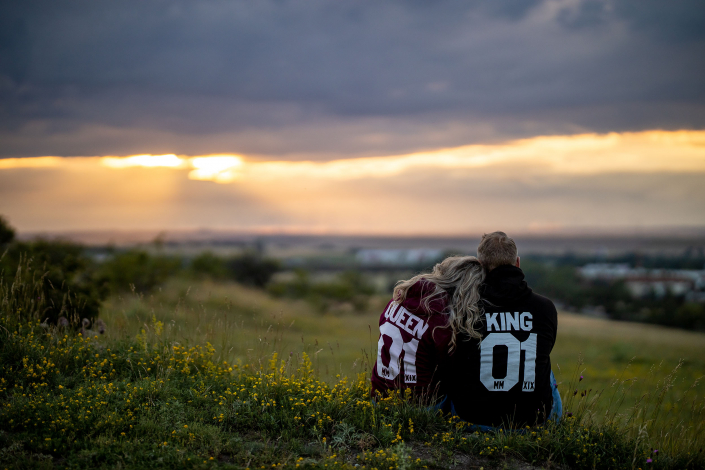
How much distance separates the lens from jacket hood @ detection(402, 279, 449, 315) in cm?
441

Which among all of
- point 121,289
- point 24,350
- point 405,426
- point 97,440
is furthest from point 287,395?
point 121,289

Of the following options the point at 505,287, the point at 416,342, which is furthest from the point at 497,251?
the point at 416,342

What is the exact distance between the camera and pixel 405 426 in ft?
14.8

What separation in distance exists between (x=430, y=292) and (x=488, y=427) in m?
1.24

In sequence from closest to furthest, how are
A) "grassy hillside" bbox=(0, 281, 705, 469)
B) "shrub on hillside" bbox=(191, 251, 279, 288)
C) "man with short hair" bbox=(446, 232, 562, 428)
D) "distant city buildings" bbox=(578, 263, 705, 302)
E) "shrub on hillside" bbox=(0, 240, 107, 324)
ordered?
"grassy hillside" bbox=(0, 281, 705, 469)
"man with short hair" bbox=(446, 232, 562, 428)
"shrub on hillside" bbox=(0, 240, 107, 324)
"shrub on hillside" bbox=(191, 251, 279, 288)
"distant city buildings" bbox=(578, 263, 705, 302)

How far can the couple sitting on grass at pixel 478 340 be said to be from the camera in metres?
4.29

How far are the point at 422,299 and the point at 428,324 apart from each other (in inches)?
8.4

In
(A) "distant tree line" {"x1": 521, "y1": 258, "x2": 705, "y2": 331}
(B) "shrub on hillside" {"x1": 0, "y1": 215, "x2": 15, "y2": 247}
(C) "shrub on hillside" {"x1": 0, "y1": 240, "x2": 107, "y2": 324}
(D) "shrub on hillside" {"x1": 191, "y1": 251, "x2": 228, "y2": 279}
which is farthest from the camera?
(A) "distant tree line" {"x1": 521, "y1": 258, "x2": 705, "y2": 331}

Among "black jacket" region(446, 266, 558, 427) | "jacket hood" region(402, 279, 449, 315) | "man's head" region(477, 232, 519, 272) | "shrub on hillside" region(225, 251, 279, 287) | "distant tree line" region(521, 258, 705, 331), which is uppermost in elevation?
"man's head" region(477, 232, 519, 272)

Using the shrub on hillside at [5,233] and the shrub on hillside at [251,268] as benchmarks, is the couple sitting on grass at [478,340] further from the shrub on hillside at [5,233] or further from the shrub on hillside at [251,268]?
the shrub on hillside at [251,268]

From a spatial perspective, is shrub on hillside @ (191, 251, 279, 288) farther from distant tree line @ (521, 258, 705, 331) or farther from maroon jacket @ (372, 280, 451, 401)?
maroon jacket @ (372, 280, 451, 401)

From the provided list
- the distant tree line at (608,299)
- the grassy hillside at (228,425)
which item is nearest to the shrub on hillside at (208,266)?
the distant tree line at (608,299)

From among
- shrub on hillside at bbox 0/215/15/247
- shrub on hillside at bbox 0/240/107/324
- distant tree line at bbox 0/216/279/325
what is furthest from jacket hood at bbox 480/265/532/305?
shrub on hillside at bbox 0/215/15/247

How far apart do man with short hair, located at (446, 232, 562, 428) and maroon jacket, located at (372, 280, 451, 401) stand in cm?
18
